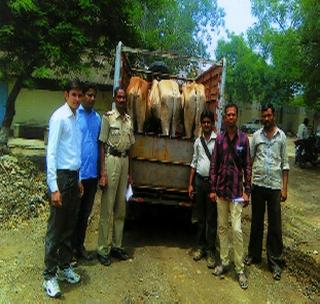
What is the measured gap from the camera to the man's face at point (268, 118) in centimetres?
571

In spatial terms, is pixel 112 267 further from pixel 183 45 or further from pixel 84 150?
pixel 183 45

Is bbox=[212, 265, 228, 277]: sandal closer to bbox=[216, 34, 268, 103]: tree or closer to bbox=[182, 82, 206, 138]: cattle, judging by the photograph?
bbox=[182, 82, 206, 138]: cattle

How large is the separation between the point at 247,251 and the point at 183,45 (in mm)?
28704

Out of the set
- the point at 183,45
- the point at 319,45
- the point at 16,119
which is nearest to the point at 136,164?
the point at 319,45

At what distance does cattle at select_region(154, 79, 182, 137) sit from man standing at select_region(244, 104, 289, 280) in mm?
1243

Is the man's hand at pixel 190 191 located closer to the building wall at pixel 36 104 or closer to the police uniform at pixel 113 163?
the police uniform at pixel 113 163

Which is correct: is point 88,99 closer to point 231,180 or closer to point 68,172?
point 68,172

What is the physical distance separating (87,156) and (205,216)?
69.0 inches

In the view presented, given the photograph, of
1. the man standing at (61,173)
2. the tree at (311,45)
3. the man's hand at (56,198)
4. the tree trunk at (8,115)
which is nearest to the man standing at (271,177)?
Result: the man standing at (61,173)

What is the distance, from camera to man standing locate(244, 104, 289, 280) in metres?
5.73

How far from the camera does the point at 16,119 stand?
66.0 feet

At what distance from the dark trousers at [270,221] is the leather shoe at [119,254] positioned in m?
1.66

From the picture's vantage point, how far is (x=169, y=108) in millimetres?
6559

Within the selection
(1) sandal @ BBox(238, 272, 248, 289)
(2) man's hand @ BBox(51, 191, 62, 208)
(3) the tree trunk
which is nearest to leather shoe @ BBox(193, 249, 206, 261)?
(1) sandal @ BBox(238, 272, 248, 289)
